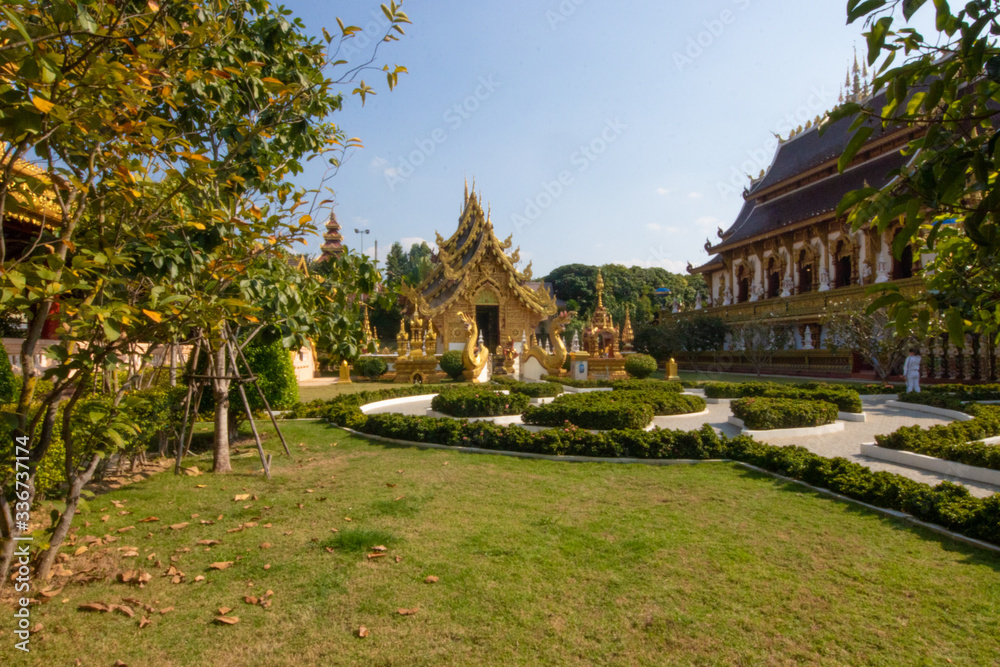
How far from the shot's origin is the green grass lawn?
3088mm

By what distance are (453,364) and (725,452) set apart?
14908 mm

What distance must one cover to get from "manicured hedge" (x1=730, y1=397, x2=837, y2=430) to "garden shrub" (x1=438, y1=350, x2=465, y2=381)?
1267cm

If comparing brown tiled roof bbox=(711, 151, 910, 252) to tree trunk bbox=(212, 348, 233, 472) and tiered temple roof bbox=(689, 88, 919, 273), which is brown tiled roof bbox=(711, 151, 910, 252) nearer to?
tiered temple roof bbox=(689, 88, 919, 273)

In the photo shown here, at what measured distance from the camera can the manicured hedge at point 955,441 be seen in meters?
6.87

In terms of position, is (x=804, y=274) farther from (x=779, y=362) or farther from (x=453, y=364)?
(x=453, y=364)

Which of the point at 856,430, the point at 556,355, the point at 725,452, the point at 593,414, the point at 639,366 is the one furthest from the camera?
the point at 556,355

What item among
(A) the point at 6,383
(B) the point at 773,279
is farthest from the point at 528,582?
(B) the point at 773,279

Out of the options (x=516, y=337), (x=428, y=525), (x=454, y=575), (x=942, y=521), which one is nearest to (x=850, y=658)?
(x=454, y=575)

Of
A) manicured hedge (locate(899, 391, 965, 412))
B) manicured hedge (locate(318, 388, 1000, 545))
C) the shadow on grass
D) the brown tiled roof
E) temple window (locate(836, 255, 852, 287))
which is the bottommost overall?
the shadow on grass

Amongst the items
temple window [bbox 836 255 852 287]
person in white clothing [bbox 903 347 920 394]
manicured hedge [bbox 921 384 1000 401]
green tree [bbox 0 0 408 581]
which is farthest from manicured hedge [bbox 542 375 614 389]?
temple window [bbox 836 255 852 287]

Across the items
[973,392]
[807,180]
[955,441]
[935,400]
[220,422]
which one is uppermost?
[807,180]

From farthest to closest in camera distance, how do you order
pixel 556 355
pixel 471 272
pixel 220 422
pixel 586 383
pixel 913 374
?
pixel 471 272 → pixel 556 355 → pixel 586 383 → pixel 913 374 → pixel 220 422

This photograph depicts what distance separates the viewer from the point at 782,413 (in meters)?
9.84

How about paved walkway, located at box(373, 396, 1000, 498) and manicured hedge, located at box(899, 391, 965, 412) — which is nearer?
paved walkway, located at box(373, 396, 1000, 498)
